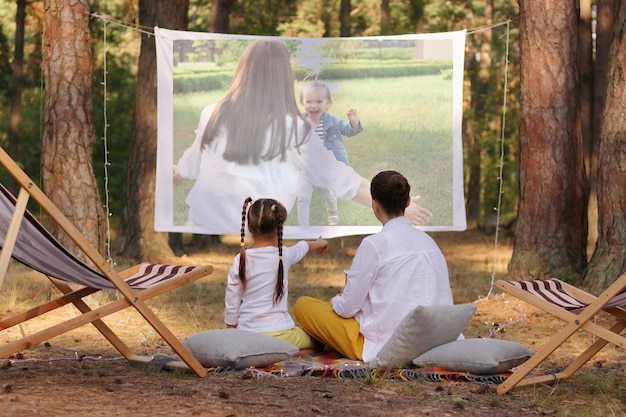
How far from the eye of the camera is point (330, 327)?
4.96 meters

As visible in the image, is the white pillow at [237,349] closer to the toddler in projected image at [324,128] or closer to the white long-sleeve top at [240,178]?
the white long-sleeve top at [240,178]

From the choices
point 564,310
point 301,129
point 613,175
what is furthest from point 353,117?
point 564,310

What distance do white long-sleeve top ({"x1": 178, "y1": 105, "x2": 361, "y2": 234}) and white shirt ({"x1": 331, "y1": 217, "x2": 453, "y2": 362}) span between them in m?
2.81

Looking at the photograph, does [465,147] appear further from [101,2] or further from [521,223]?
[521,223]

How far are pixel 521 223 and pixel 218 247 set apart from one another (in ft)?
20.8

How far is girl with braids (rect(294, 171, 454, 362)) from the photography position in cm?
469

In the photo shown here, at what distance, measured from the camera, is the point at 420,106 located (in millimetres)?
7711

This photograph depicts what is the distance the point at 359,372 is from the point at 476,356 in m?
0.51

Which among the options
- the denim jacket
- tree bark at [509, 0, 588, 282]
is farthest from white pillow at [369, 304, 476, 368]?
the denim jacket

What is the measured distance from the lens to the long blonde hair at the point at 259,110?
758 cm

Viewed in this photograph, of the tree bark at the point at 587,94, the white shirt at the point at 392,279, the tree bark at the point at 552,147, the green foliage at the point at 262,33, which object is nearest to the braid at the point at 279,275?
the white shirt at the point at 392,279

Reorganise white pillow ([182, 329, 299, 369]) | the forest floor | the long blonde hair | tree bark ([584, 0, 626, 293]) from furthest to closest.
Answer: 1. the long blonde hair
2. tree bark ([584, 0, 626, 293])
3. white pillow ([182, 329, 299, 369])
4. the forest floor

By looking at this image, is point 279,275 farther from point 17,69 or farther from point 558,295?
point 17,69

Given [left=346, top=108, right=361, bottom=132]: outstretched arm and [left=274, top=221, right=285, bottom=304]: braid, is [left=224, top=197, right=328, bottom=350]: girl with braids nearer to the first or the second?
[left=274, top=221, right=285, bottom=304]: braid
